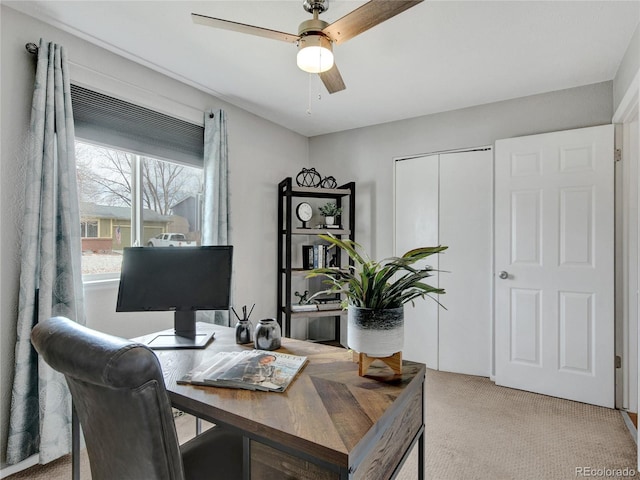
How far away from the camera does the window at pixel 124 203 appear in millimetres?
2201

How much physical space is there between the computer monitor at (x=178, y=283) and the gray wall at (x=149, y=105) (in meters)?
0.71

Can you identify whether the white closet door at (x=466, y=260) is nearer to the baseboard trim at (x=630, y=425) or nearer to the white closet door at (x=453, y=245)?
the white closet door at (x=453, y=245)

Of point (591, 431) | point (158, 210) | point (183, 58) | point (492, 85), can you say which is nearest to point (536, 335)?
point (591, 431)

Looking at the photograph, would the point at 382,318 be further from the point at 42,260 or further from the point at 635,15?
the point at 635,15

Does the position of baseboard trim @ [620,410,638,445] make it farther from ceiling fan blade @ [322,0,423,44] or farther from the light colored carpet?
ceiling fan blade @ [322,0,423,44]

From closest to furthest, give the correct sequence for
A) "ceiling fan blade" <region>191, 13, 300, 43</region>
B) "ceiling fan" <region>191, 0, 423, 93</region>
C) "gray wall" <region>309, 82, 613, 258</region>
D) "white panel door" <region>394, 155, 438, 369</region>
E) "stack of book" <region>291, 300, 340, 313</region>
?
"ceiling fan" <region>191, 0, 423, 93</region> → "ceiling fan blade" <region>191, 13, 300, 43</region> → "gray wall" <region>309, 82, 613, 258</region> → "white panel door" <region>394, 155, 438, 369</region> → "stack of book" <region>291, 300, 340, 313</region>

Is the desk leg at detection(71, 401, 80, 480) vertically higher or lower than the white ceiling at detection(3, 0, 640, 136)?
lower

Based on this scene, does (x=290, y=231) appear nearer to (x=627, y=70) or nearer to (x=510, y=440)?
(x=510, y=440)

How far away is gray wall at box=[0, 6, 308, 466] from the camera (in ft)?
5.86

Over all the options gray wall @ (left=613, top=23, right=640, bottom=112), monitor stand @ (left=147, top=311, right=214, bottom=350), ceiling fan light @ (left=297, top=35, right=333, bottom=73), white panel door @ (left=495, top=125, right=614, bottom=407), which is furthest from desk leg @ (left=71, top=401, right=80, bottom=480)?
gray wall @ (left=613, top=23, right=640, bottom=112)

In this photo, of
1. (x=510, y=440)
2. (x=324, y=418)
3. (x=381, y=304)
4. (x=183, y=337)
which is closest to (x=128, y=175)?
(x=183, y=337)

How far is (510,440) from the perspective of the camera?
212 centimetres

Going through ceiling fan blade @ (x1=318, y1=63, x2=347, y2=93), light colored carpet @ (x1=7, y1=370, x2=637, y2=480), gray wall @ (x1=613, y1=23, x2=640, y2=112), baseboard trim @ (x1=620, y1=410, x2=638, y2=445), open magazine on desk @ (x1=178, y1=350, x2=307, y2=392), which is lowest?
light colored carpet @ (x1=7, y1=370, x2=637, y2=480)

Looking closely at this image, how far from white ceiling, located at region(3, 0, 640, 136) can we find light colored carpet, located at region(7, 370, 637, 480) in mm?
2462
